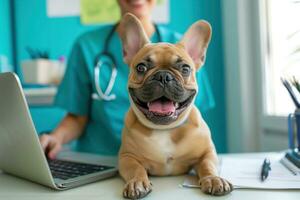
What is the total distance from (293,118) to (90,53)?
602 millimetres

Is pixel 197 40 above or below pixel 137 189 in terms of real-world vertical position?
above

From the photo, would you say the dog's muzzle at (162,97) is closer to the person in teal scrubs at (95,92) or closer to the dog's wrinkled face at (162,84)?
the dog's wrinkled face at (162,84)

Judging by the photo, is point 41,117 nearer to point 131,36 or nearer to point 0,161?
point 0,161

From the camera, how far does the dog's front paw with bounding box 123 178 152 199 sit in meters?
0.53

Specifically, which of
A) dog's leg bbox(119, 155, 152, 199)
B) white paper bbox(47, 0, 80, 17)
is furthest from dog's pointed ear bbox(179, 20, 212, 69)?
white paper bbox(47, 0, 80, 17)

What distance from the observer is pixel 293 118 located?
0.79 metres

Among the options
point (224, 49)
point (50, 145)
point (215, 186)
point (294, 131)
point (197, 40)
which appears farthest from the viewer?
point (224, 49)

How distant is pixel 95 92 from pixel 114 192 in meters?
0.54

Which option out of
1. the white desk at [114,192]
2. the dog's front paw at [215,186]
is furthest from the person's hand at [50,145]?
the dog's front paw at [215,186]

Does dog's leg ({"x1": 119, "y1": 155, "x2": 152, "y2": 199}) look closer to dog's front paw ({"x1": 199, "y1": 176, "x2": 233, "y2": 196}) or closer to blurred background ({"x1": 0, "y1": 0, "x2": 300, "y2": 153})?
dog's front paw ({"x1": 199, "y1": 176, "x2": 233, "y2": 196})

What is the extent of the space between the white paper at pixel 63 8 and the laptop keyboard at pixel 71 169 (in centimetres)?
95

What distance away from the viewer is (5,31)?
156cm

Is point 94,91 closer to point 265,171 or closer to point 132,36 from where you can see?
point 132,36

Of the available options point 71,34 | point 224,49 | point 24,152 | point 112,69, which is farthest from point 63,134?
point 224,49
